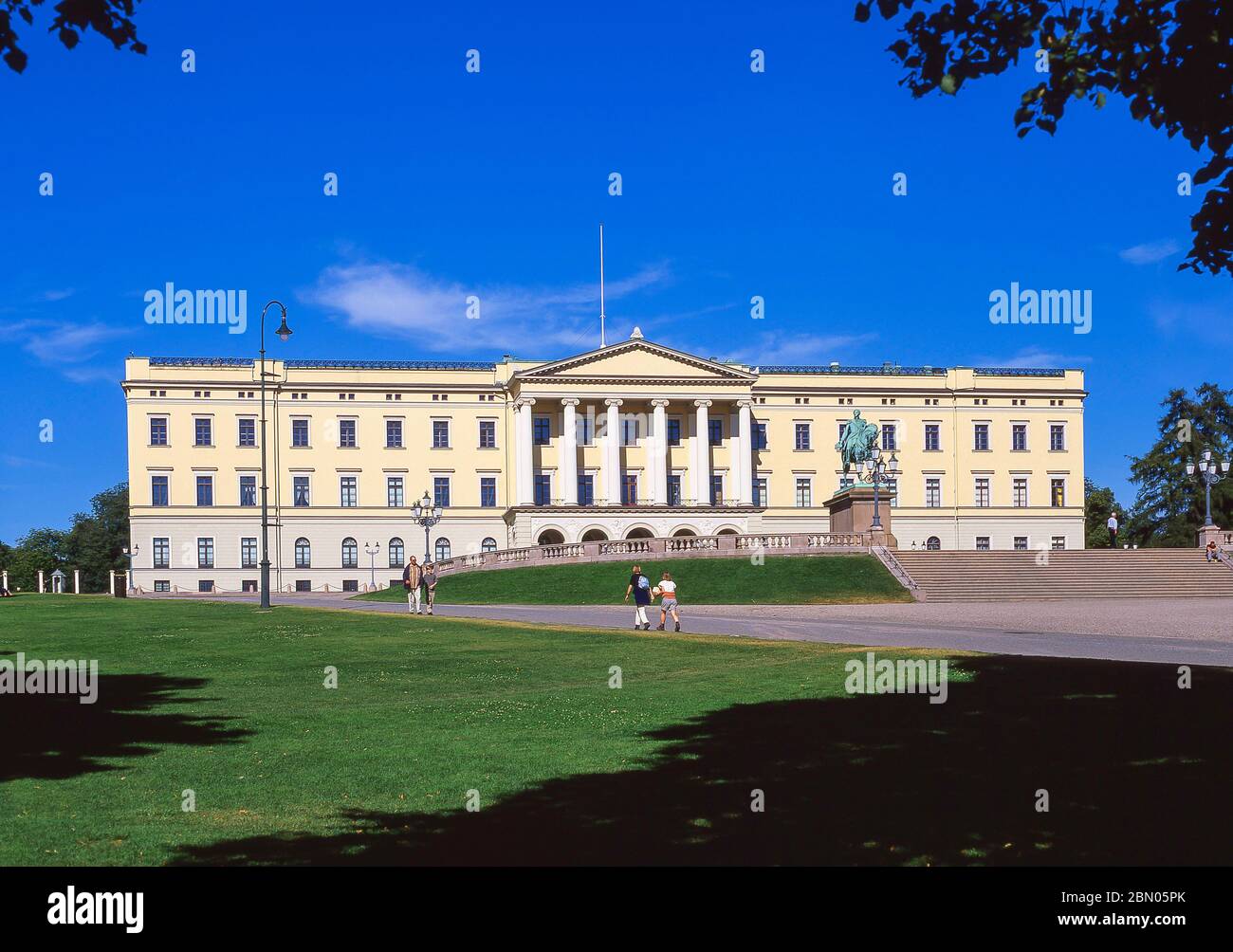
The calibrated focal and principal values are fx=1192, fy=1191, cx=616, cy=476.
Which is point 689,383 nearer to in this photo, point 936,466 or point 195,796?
point 936,466

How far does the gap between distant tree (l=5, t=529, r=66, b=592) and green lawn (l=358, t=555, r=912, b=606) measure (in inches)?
2614

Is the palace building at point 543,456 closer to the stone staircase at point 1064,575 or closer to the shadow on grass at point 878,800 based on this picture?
the stone staircase at point 1064,575

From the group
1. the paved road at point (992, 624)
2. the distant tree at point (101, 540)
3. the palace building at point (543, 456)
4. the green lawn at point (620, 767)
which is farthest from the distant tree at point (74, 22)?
the distant tree at point (101, 540)

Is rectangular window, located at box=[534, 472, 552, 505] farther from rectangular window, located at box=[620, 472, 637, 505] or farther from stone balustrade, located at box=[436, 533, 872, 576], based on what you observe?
stone balustrade, located at box=[436, 533, 872, 576]

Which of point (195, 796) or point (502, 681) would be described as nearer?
point (195, 796)

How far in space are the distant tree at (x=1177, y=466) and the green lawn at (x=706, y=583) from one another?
5049 centimetres

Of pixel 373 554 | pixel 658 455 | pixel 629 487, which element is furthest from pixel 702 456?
pixel 373 554

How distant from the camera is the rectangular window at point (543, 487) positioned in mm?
92375

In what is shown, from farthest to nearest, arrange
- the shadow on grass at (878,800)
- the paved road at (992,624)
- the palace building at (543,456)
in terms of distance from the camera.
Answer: the palace building at (543,456) < the paved road at (992,624) < the shadow on grass at (878,800)
